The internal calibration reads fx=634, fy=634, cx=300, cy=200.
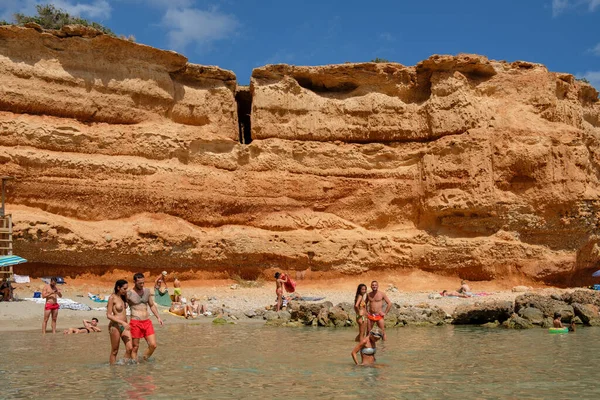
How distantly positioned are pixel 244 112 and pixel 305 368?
1633cm

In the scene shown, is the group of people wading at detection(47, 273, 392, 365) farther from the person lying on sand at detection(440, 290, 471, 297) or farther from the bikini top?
the person lying on sand at detection(440, 290, 471, 297)

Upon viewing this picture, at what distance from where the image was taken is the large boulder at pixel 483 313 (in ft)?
47.3

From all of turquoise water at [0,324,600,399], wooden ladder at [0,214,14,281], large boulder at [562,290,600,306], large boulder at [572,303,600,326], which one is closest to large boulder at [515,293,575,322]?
large boulder at [572,303,600,326]


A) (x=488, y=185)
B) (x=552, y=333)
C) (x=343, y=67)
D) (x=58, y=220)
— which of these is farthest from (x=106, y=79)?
(x=552, y=333)

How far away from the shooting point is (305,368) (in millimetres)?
8547

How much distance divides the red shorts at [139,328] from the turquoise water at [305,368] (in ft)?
1.39

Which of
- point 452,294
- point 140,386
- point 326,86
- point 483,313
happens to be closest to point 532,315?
point 483,313

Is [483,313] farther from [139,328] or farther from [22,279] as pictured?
[22,279]

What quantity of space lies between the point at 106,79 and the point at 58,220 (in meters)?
4.86

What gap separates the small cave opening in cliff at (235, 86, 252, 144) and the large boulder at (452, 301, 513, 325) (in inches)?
444

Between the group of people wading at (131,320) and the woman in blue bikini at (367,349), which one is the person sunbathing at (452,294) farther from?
the group of people wading at (131,320)

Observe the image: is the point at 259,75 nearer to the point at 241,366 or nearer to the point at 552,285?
the point at 552,285

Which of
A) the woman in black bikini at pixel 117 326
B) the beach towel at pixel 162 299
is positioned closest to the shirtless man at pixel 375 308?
the woman in black bikini at pixel 117 326

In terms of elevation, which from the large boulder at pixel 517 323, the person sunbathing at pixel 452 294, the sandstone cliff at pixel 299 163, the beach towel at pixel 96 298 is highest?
the sandstone cliff at pixel 299 163
